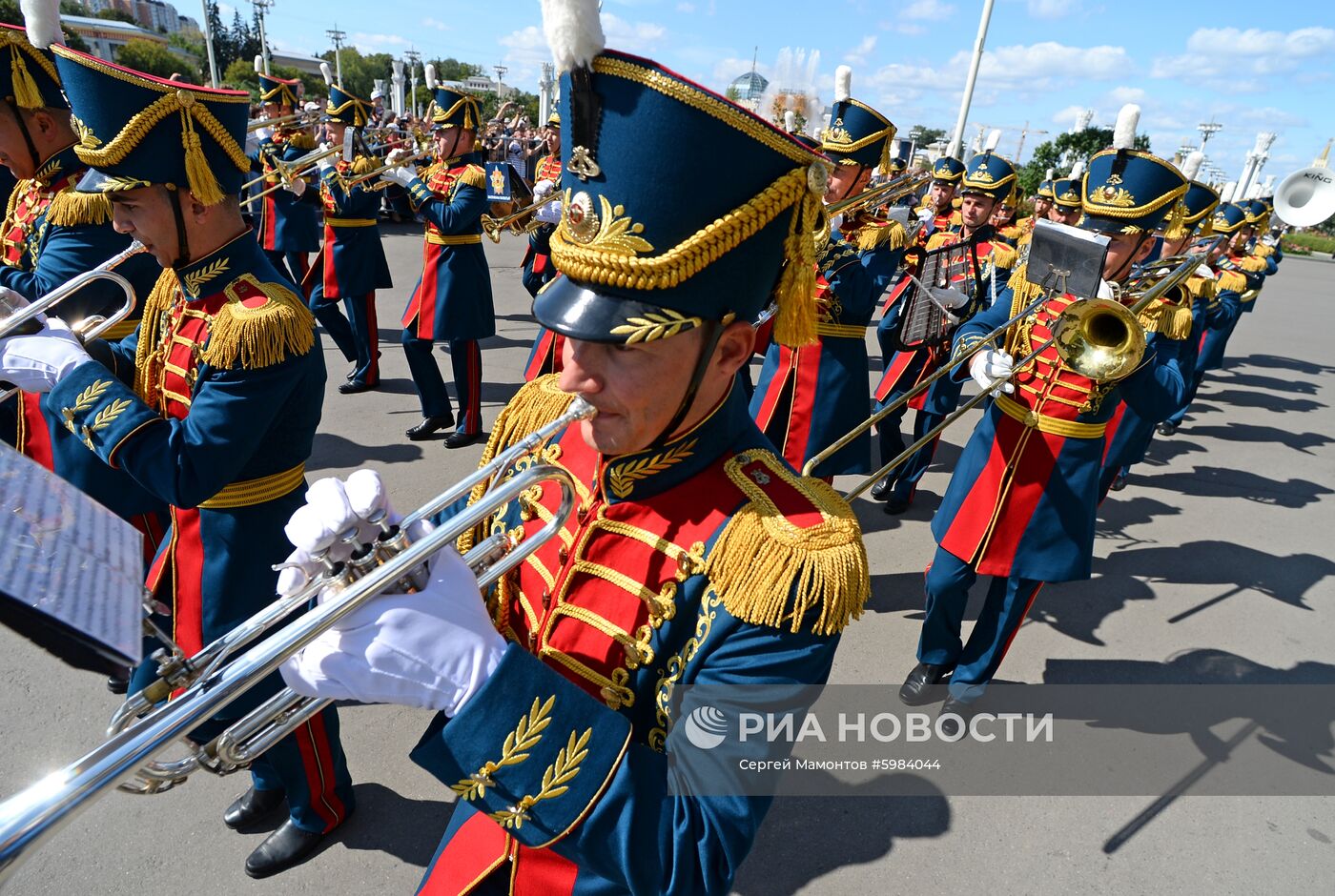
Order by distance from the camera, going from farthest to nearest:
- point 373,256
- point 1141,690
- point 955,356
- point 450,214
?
point 373,256
point 450,214
point 1141,690
point 955,356

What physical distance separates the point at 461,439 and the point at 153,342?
3.50 m

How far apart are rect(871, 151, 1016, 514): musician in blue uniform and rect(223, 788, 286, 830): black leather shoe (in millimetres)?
3968

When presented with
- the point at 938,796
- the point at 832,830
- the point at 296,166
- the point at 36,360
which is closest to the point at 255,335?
the point at 36,360

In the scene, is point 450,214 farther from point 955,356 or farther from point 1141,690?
point 1141,690

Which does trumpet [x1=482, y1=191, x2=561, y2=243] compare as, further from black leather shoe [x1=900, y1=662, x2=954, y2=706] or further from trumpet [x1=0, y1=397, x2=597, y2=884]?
trumpet [x1=0, y1=397, x2=597, y2=884]

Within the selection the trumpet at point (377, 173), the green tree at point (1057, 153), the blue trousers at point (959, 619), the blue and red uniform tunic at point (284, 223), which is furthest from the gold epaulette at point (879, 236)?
the green tree at point (1057, 153)

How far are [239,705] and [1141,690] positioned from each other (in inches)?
158

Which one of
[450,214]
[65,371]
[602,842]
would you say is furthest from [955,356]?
[450,214]

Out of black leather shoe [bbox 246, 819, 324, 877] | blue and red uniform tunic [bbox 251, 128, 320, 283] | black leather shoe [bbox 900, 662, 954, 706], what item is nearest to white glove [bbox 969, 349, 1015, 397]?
black leather shoe [bbox 900, 662, 954, 706]

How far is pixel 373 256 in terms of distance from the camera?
259 inches

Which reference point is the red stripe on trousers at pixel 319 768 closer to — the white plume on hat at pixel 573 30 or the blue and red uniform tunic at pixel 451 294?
the white plume on hat at pixel 573 30

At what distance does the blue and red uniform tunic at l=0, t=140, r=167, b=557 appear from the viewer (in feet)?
9.11

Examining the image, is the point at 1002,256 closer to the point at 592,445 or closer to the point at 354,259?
the point at 354,259

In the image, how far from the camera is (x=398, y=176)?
21.1ft
